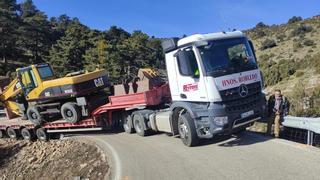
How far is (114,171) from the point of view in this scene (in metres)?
10.9

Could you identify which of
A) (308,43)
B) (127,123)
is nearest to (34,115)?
(127,123)

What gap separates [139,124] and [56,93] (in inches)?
191

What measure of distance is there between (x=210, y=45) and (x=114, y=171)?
398cm

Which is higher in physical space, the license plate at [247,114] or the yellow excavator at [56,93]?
the yellow excavator at [56,93]

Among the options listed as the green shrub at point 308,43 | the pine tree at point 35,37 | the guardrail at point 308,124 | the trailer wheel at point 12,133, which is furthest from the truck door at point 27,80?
the pine tree at point 35,37

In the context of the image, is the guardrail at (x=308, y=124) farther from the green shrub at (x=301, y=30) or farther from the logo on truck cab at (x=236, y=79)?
the green shrub at (x=301, y=30)

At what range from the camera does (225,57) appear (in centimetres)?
1144

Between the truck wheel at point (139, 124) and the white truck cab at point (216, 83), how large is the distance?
3.35m

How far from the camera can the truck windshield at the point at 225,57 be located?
1127 centimetres

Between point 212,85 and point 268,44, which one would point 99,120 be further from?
point 268,44

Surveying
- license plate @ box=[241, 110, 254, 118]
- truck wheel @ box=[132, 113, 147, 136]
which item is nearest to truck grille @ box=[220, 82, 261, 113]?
license plate @ box=[241, 110, 254, 118]

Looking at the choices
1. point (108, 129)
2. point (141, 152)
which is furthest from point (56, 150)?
point (141, 152)

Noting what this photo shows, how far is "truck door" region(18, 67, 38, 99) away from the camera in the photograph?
790 inches

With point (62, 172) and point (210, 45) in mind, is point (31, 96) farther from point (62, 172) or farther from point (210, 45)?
point (210, 45)
